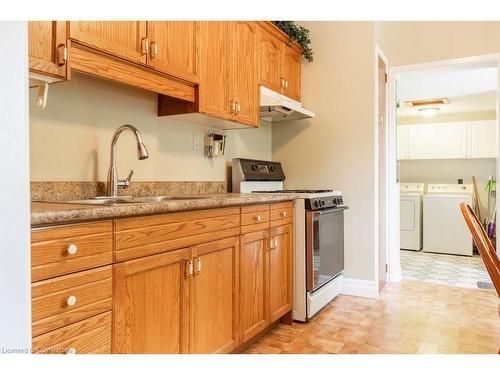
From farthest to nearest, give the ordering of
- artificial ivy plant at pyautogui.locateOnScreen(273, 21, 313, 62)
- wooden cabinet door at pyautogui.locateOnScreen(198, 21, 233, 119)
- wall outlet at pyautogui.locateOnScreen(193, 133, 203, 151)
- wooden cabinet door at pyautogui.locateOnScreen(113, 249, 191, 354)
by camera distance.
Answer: artificial ivy plant at pyautogui.locateOnScreen(273, 21, 313, 62) → wall outlet at pyautogui.locateOnScreen(193, 133, 203, 151) → wooden cabinet door at pyautogui.locateOnScreen(198, 21, 233, 119) → wooden cabinet door at pyautogui.locateOnScreen(113, 249, 191, 354)

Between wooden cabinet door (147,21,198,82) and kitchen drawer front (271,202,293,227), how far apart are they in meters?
0.91

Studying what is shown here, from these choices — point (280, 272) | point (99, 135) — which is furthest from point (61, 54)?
point (280, 272)

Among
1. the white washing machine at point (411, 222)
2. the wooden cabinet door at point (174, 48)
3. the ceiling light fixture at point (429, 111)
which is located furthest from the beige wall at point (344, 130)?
the ceiling light fixture at point (429, 111)

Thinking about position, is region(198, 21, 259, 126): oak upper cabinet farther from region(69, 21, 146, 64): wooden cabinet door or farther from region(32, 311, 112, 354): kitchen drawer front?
region(32, 311, 112, 354): kitchen drawer front

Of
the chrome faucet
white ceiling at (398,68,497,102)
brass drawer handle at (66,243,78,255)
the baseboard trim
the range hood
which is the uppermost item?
white ceiling at (398,68,497,102)

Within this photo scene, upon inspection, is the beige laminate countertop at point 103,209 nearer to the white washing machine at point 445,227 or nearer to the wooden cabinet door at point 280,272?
the wooden cabinet door at point 280,272

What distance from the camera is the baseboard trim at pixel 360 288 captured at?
3.13 m

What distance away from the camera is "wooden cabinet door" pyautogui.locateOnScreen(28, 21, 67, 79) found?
4.22ft

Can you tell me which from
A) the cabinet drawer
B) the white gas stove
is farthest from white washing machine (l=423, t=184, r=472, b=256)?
the cabinet drawer

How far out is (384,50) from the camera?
140 inches

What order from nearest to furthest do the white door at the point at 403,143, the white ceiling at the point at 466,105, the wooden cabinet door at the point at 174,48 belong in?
1. the wooden cabinet door at the point at 174,48
2. the white ceiling at the point at 466,105
3. the white door at the point at 403,143

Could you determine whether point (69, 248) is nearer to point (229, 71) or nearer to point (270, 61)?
point (229, 71)

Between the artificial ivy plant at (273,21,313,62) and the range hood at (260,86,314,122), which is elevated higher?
the artificial ivy plant at (273,21,313,62)

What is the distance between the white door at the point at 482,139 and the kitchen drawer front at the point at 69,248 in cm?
603
